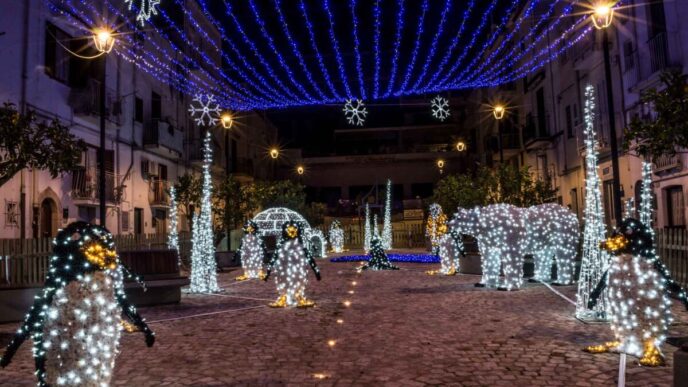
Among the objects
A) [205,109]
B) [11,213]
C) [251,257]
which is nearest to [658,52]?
[251,257]

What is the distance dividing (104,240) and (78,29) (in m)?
17.8

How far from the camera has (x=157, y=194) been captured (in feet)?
87.8

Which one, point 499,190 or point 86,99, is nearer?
point 86,99

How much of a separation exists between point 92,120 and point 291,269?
13.3 meters

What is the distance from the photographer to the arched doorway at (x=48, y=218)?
1845 cm

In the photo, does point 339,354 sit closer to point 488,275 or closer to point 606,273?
point 606,273

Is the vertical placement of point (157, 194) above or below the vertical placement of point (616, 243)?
above

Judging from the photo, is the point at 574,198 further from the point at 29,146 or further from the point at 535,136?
the point at 29,146

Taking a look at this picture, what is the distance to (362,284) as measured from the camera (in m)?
15.6

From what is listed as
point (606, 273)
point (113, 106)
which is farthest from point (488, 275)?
point (113, 106)

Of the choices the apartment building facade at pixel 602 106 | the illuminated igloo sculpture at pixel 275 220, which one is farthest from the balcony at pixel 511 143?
the illuminated igloo sculpture at pixel 275 220

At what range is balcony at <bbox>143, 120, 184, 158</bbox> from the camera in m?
25.6

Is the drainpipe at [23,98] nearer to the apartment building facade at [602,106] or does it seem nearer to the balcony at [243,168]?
the apartment building facade at [602,106]

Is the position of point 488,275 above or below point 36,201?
below
